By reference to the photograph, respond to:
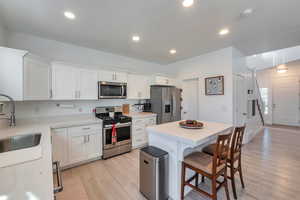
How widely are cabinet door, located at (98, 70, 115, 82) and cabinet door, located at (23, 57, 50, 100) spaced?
Answer: 3.42 ft

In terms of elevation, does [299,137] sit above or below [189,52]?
below

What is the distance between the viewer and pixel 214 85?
12.1 feet

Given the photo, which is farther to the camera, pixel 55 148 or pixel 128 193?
pixel 55 148

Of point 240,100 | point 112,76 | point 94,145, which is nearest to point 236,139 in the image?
point 240,100

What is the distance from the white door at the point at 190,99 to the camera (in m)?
4.44

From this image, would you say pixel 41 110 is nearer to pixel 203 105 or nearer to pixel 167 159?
pixel 167 159

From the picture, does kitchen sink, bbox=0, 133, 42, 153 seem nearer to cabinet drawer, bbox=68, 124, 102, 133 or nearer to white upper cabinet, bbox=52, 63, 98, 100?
cabinet drawer, bbox=68, 124, 102, 133

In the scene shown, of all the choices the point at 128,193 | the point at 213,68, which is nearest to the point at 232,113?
the point at 213,68

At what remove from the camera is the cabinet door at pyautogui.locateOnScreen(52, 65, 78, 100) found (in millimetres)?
2659

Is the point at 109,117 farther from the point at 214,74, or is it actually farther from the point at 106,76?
the point at 214,74

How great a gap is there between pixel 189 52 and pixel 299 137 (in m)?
5.05

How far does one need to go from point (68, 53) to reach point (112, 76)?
1193mm

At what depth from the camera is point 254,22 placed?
2.33 meters

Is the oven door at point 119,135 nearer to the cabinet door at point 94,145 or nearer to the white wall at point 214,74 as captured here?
the cabinet door at point 94,145
